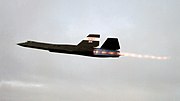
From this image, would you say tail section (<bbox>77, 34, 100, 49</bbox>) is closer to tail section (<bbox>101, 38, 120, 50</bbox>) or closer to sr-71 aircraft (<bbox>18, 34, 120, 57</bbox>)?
Answer: sr-71 aircraft (<bbox>18, 34, 120, 57</bbox>)

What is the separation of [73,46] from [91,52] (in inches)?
136

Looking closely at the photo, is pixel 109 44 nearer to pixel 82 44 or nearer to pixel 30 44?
pixel 82 44

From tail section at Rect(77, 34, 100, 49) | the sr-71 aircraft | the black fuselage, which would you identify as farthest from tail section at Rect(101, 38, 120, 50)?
tail section at Rect(77, 34, 100, 49)

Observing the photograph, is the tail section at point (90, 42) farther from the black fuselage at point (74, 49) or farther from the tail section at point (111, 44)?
the tail section at point (111, 44)

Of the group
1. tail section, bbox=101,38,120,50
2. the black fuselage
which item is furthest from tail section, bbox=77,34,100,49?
tail section, bbox=101,38,120,50

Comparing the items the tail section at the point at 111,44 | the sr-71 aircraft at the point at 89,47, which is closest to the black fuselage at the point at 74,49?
the sr-71 aircraft at the point at 89,47

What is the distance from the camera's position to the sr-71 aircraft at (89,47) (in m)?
46.4

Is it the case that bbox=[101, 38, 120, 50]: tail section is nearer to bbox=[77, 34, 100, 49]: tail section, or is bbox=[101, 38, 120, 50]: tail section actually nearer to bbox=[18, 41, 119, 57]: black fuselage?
bbox=[18, 41, 119, 57]: black fuselage

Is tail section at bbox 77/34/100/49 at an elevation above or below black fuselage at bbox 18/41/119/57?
above

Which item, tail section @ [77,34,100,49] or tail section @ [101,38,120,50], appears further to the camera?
tail section @ [77,34,100,49]

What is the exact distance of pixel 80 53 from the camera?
159 feet

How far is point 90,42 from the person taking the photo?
162 ft

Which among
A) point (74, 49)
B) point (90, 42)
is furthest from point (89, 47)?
point (74, 49)

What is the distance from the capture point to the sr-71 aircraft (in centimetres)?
4638
